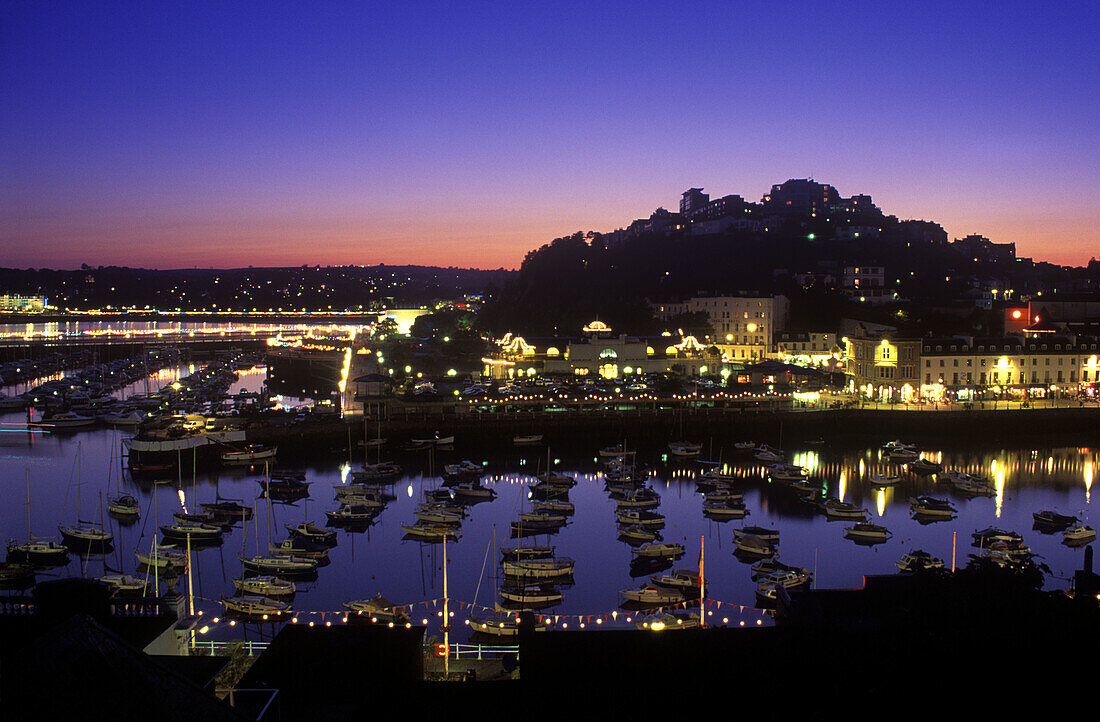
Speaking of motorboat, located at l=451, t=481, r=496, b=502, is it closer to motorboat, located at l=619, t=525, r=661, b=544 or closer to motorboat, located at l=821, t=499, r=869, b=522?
motorboat, located at l=619, t=525, r=661, b=544

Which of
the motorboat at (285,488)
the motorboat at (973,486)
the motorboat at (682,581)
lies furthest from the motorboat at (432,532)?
the motorboat at (973,486)

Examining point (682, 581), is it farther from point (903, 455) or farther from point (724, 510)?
point (903, 455)

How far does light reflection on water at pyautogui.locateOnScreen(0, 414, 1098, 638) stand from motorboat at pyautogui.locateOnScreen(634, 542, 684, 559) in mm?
224

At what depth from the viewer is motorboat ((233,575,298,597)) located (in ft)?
35.0

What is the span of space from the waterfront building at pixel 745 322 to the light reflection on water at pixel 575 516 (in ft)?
41.5

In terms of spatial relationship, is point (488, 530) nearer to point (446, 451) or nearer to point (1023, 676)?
point (446, 451)

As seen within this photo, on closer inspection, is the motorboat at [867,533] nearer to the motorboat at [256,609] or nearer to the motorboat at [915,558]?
the motorboat at [915,558]

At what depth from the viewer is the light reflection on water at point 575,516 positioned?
11.4m

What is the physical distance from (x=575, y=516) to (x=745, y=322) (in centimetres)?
2054

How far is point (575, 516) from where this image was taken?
1452 cm

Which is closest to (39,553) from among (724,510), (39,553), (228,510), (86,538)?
(39,553)

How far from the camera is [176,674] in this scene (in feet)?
7.48

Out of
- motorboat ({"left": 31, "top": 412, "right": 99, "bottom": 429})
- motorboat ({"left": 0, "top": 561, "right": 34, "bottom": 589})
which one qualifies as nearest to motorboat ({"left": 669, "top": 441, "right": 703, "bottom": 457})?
motorboat ({"left": 0, "top": 561, "right": 34, "bottom": 589})

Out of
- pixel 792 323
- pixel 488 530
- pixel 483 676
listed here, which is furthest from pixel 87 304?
pixel 483 676
